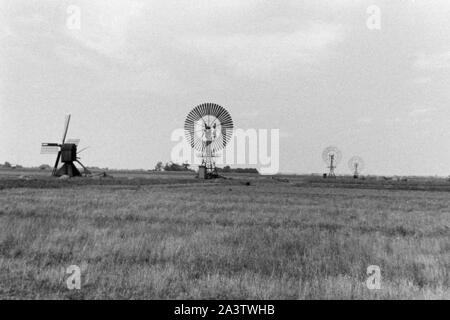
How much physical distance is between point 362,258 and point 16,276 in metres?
8.10

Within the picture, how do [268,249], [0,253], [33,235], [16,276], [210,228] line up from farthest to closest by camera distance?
[210,228] → [33,235] → [268,249] → [0,253] → [16,276]

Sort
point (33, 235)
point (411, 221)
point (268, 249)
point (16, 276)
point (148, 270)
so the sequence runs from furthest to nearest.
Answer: point (411, 221) < point (33, 235) < point (268, 249) < point (148, 270) < point (16, 276)

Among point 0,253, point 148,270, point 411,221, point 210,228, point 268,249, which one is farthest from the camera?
point 411,221

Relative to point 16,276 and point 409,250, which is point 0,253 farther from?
point 409,250

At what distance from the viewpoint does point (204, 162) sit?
77.8m

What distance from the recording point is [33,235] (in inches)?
476

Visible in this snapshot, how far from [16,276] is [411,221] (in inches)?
667

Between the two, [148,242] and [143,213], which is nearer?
[148,242]

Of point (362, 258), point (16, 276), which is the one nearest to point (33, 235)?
point (16, 276)
